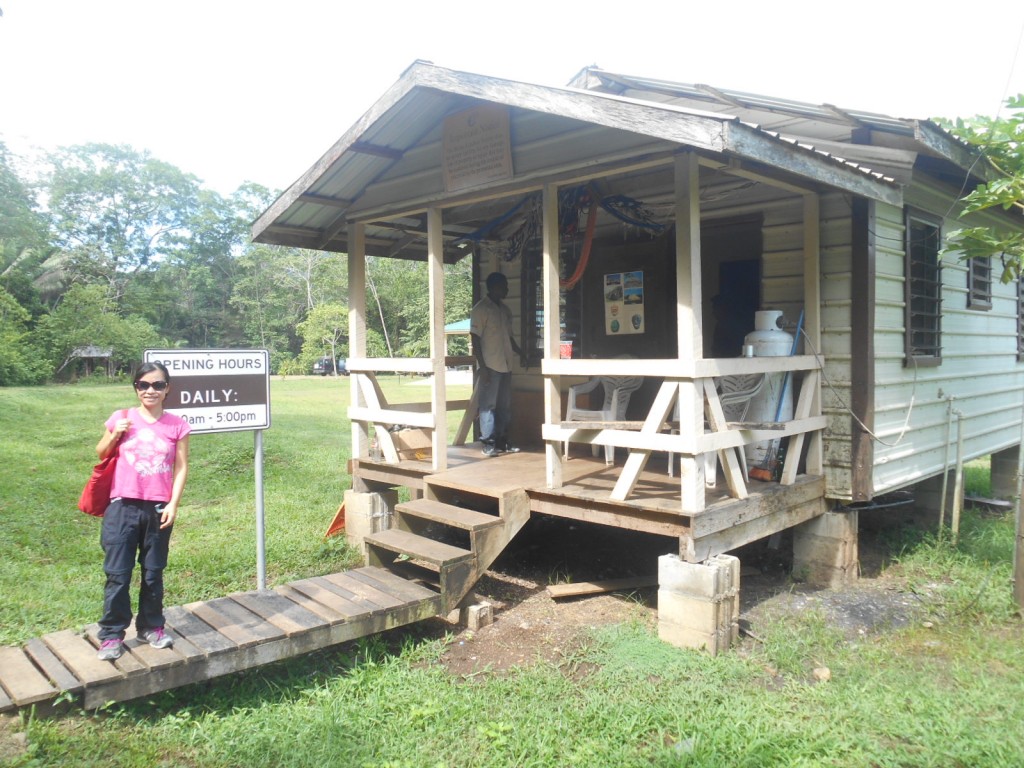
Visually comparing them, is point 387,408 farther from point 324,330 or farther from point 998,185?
point 324,330

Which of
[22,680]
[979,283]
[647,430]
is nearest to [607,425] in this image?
[647,430]

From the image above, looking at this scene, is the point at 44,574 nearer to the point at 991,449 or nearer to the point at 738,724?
the point at 738,724

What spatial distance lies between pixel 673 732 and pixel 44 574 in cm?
513

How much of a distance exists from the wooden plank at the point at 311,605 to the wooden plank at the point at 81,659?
1123 mm

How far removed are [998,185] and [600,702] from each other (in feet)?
13.2

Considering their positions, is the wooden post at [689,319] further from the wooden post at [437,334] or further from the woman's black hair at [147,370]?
the woman's black hair at [147,370]

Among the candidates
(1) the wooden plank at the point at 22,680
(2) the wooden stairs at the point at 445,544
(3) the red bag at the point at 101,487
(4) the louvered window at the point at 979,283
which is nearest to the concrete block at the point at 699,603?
(2) the wooden stairs at the point at 445,544

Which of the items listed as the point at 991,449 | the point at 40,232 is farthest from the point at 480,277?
the point at 40,232

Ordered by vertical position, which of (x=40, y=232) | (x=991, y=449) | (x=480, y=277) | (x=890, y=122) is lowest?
(x=991, y=449)

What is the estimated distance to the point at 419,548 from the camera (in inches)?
199

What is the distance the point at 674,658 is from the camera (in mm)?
4383

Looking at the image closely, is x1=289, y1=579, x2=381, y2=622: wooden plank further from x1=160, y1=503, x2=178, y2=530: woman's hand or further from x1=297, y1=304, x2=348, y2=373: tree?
x1=297, y1=304, x2=348, y2=373: tree

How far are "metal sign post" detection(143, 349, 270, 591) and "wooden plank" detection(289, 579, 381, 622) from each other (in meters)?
0.33

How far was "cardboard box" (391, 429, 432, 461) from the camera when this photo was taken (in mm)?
6797
